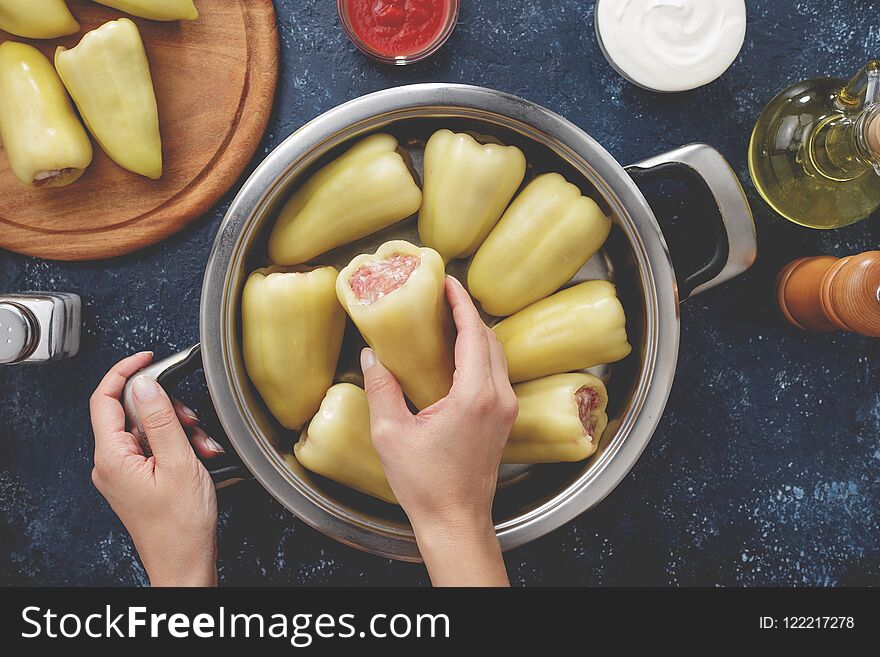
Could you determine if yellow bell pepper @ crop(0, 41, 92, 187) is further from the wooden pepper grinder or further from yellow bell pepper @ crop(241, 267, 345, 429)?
the wooden pepper grinder

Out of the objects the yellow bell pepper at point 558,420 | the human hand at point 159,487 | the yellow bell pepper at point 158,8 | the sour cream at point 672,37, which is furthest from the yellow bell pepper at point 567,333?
the yellow bell pepper at point 158,8

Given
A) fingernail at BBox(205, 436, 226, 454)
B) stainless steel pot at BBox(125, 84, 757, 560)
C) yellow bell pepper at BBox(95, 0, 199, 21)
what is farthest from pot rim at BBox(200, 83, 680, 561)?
yellow bell pepper at BBox(95, 0, 199, 21)

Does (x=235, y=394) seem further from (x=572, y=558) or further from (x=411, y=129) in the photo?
(x=572, y=558)

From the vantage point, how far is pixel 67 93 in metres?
0.83

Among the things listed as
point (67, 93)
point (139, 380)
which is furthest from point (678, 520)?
point (67, 93)

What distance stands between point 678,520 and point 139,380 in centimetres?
70

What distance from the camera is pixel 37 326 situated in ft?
2.77

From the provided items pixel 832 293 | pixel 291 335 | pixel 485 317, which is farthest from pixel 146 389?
pixel 832 293

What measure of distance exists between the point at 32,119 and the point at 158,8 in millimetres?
192

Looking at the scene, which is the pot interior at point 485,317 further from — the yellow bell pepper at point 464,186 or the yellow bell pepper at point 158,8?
the yellow bell pepper at point 158,8

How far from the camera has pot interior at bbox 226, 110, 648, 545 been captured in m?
0.76

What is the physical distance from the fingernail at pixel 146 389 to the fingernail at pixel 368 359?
249 mm

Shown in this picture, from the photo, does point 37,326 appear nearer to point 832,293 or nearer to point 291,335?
point 291,335

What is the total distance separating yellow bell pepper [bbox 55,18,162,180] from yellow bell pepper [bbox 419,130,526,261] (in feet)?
1.09
